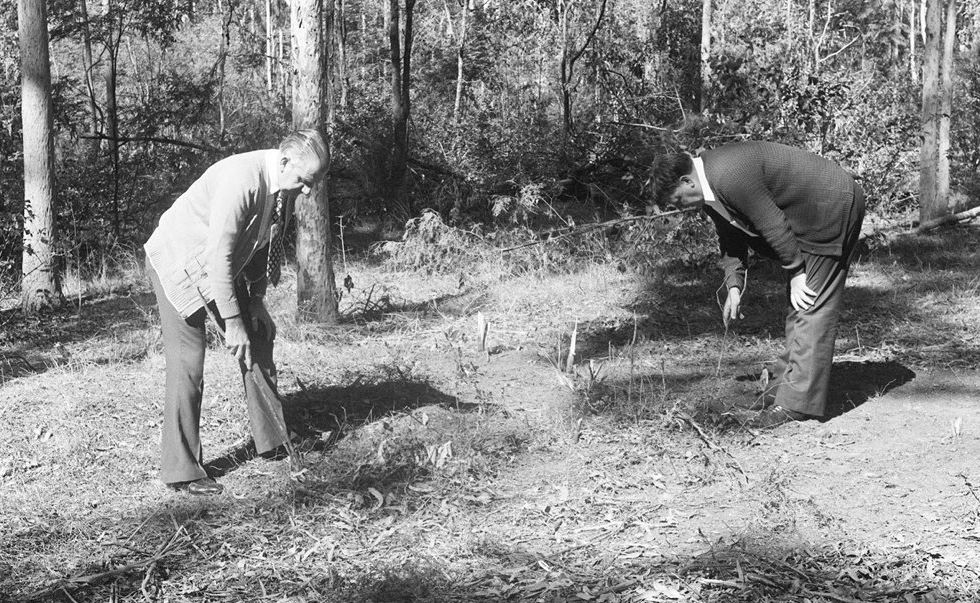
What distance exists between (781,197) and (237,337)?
2.82 metres

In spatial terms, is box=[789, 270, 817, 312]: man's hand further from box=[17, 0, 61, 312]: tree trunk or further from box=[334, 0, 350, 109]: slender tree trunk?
box=[334, 0, 350, 109]: slender tree trunk

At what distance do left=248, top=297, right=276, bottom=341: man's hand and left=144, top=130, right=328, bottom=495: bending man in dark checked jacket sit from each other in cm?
7

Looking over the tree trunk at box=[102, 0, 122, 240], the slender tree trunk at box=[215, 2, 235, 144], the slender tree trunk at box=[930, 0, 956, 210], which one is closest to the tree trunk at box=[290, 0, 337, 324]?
the tree trunk at box=[102, 0, 122, 240]

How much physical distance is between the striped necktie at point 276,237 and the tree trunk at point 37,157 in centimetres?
598

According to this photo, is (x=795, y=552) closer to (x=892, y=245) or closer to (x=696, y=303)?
(x=696, y=303)

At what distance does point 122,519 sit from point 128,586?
2.16ft

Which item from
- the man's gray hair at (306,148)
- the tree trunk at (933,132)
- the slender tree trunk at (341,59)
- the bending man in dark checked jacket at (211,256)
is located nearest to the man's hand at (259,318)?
the bending man in dark checked jacket at (211,256)

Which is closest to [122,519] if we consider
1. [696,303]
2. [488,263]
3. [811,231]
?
[811,231]

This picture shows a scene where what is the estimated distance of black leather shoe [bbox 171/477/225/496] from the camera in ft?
15.3

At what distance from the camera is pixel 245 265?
15.1 feet

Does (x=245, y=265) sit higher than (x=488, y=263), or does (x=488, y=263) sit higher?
(x=245, y=265)

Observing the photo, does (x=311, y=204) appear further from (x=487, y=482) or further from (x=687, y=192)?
(x=687, y=192)

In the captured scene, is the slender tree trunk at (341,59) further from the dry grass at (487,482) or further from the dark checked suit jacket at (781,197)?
the dark checked suit jacket at (781,197)

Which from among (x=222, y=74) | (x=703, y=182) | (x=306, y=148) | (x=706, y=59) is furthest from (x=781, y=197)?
(x=222, y=74)
